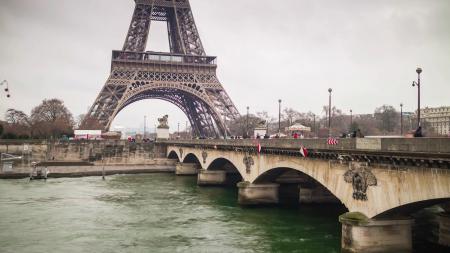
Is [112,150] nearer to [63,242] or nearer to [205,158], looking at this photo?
[205,158]

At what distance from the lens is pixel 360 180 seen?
17953 mm

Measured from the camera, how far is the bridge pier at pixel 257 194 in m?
32.0

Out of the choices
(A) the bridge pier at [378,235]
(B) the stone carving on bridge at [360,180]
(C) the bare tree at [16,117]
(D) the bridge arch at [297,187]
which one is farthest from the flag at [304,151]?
(C) the bare tree at [16,117]

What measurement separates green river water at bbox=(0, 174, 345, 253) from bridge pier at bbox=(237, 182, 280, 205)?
105cm

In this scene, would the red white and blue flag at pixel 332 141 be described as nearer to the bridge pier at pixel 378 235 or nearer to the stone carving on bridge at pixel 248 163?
the bridge pier at pixel 378 235

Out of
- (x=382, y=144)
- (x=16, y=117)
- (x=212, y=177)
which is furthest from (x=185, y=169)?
(x=16, y=117)

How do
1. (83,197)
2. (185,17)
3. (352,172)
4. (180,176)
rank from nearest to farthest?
(352,172)
(83,197)
(180,176)
(185,17)

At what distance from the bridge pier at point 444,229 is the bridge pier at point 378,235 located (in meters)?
3.91

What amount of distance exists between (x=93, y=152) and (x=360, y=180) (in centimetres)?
6019

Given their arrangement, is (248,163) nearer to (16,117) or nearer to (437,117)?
(437,117)

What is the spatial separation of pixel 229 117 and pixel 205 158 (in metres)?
30.3

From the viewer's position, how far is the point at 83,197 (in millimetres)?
37844

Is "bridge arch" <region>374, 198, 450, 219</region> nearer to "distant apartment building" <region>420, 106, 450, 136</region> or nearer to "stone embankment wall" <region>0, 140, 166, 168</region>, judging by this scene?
"stone embankment wall" <region>0, 140, 166, 168</region>

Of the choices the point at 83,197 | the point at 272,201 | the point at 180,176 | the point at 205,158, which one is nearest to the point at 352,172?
the point at 272,201
